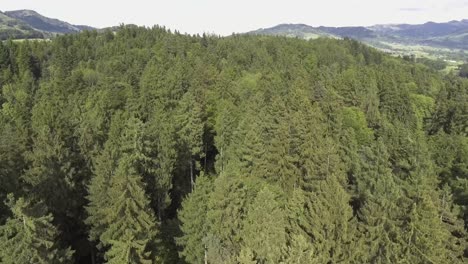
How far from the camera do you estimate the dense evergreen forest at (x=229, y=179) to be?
3195cm

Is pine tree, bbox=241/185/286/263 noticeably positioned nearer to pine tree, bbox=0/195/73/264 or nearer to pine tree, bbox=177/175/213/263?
pine tree, bbox=177/175/213/263

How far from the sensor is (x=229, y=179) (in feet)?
114

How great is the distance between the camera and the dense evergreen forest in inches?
1258

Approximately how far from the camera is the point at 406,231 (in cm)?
3409

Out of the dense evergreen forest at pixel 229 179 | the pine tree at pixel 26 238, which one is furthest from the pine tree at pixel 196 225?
the pine tree at pixel 26 238

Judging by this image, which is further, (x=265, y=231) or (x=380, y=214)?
(x=380, y=214)

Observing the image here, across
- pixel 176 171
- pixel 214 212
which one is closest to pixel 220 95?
pixel 176 171

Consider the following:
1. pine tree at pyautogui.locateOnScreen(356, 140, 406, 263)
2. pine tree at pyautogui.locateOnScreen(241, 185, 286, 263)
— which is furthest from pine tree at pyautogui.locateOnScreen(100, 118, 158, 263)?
pine tree at pyautogui.locateOnScreen(356, 140, 406, 263)

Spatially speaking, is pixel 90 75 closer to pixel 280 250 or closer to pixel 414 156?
pixel 414 156

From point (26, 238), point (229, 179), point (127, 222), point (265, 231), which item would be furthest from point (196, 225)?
point (26, 238)

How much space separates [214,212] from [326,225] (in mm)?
8544

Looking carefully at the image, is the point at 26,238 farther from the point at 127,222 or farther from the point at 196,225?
the point at 196,225

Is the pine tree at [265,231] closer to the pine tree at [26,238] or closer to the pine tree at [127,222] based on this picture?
the pine tree at [127,222]

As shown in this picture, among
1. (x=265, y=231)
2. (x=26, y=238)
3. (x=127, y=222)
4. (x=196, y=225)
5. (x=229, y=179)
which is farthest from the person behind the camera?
(x=196, y=225)
